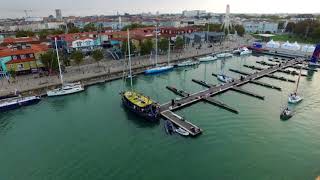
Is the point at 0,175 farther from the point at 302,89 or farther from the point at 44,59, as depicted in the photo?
the point at 302,89

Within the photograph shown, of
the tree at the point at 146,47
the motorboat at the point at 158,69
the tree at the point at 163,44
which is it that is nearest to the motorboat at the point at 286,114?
the motorboat at the point at 158,69

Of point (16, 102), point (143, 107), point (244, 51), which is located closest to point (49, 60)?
point (16, 102)

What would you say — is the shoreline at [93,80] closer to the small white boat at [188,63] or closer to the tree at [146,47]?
the small white boat at [188,63]

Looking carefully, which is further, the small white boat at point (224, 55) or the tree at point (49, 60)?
the small white boat at point (224, 55)

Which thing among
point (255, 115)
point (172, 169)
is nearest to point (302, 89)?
point (255, 115)

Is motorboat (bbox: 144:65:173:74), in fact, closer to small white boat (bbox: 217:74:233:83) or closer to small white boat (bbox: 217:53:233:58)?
small white boat (bbox: 217:74:233:83)

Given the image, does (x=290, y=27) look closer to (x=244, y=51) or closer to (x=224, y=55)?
(x=244, y=51)
